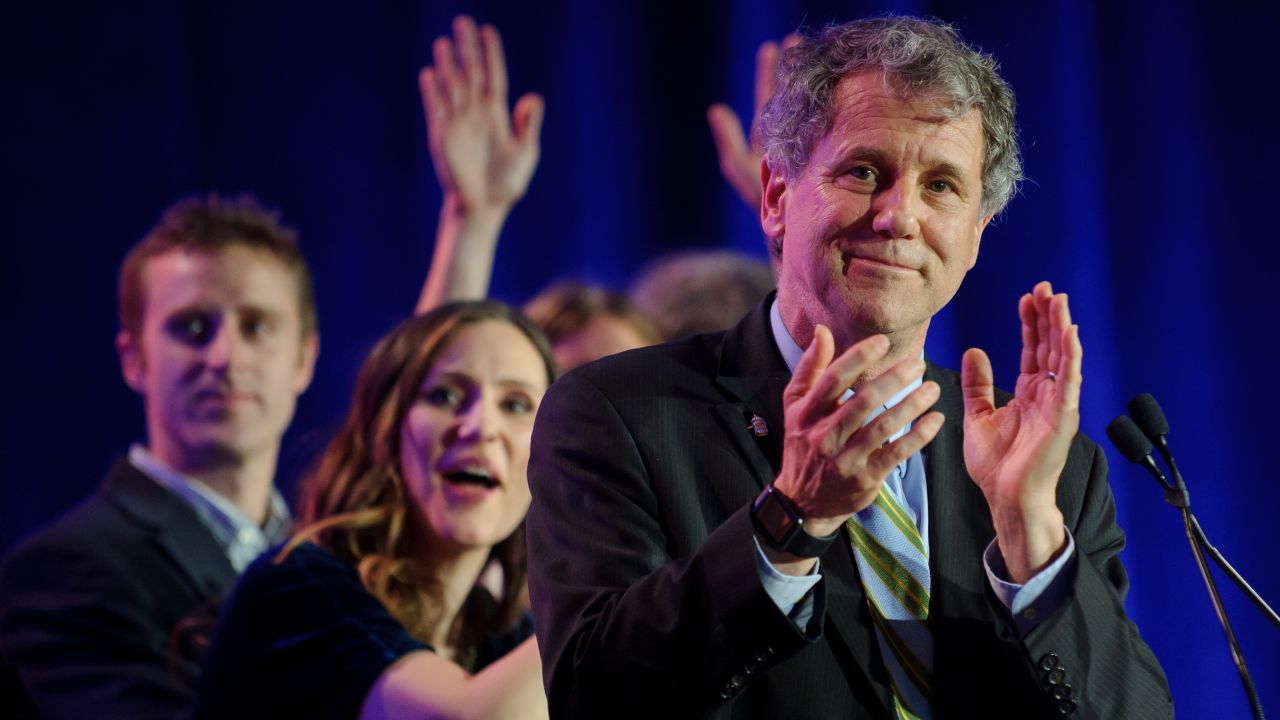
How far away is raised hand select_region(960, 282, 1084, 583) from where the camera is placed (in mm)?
1627

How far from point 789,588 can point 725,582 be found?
0.07 m

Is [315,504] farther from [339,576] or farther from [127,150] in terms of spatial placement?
[127,150]

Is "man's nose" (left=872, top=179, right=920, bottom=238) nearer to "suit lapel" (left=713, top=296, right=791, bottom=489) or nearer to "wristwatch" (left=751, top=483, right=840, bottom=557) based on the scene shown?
"suit lapel" (left=713, top=296, right=791, bottom=489)

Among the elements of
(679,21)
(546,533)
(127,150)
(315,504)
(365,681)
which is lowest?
(365,681)

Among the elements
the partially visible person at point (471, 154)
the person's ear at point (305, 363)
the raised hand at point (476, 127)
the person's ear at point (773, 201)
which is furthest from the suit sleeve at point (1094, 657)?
the person's ear at point (305, 363)

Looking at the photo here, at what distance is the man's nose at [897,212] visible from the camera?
5.66 ft

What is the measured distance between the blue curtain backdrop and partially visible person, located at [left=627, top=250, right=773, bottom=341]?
44 cm

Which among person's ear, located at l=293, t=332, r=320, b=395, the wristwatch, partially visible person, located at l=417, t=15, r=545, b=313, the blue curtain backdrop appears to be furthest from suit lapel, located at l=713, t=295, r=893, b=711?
person's ear, located at l=293, t=332, r=320, b=395

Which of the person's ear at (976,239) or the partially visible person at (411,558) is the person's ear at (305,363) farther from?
the person's ear at (976,239)

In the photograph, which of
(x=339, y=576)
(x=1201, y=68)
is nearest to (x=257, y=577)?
(x=339, y=576)

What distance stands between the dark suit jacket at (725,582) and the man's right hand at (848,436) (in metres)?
0.08

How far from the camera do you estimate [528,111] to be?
157 inches

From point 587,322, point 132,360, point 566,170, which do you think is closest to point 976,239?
point 587,322

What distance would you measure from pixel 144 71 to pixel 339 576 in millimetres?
2537
